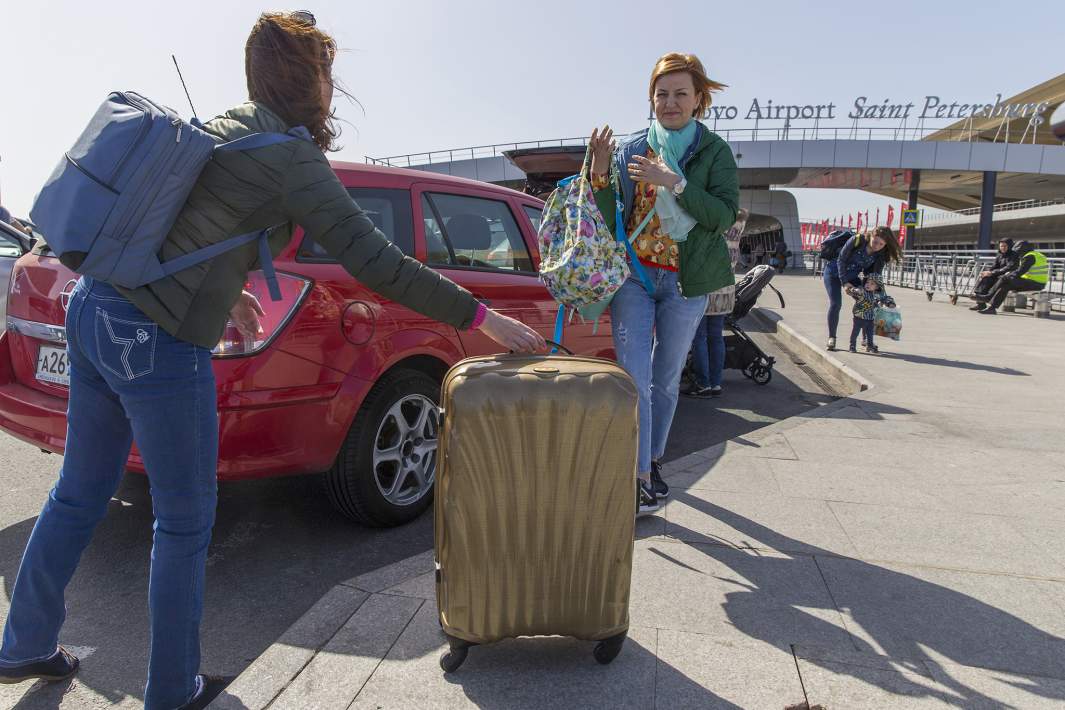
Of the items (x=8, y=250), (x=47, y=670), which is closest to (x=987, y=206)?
(x=8, y=250)

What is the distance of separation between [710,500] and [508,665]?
5.65ft

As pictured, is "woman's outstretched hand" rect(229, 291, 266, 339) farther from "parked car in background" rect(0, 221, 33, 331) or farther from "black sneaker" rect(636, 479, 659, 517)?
"parked car in background" rect(0, 221, 33, 331)

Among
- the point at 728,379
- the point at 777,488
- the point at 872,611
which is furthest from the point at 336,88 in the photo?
the point at 728,379

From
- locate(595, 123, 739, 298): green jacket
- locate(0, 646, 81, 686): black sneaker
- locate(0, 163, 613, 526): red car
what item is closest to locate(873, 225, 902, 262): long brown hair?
locate(595, 123, 739, 298): green jacket

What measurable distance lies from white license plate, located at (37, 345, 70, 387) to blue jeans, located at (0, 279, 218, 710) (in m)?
1.11

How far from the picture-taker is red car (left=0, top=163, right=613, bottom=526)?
2676mm

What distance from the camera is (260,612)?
8.48 feet

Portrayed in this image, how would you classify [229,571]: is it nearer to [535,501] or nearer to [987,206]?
[535,501]

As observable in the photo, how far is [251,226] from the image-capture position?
172 cm

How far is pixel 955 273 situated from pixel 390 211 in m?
20.7

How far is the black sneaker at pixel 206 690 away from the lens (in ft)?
6.11

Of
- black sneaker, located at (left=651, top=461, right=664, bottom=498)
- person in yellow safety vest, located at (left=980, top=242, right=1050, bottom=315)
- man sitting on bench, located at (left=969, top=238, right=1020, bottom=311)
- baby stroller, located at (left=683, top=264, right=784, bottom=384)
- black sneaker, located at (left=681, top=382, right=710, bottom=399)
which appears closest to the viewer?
black sneaker, located at (left=651, top=461, right=664, bottom=498)

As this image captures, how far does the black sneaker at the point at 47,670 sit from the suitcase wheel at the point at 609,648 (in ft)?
5.13

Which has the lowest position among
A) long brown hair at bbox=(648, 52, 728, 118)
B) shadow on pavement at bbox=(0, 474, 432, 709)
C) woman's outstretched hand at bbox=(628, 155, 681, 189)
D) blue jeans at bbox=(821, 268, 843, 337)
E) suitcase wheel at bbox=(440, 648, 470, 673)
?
shadow on pavement at bbox=(0, 474, 432, 709)
